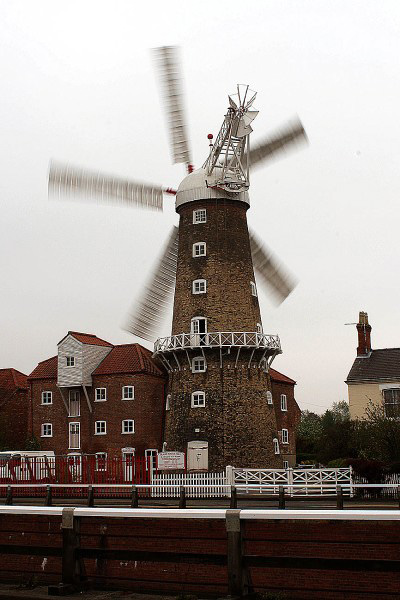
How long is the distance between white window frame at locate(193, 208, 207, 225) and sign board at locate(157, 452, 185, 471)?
1151 cm

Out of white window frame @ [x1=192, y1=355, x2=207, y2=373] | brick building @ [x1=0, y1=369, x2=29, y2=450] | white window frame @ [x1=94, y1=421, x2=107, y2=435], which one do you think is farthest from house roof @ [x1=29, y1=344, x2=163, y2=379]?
white window frame @ [x1=192, y1=355, x2=207, y2=373]

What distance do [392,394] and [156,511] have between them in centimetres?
3866

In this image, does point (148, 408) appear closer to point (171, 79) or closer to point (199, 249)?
point (199, 249)

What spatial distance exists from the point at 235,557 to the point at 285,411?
1531 inches

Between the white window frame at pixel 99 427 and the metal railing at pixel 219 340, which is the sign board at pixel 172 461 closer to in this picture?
the metal railing at pixel 219 340

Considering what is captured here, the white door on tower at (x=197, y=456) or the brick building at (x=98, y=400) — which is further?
the brick building at (x=98, y=400)

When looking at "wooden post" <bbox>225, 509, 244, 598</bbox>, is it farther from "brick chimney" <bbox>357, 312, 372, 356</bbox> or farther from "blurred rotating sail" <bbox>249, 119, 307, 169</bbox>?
"brick chimney" <bbox>357, 312, 372, 356</bbox>

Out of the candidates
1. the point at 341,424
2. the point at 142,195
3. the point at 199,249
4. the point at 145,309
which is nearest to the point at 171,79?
the point at 142,195

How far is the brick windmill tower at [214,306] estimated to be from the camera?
37562 millimetres

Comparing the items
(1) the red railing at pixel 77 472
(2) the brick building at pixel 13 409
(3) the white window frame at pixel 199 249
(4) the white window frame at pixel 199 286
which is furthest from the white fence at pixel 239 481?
(2) the brick building at pixel 13 409

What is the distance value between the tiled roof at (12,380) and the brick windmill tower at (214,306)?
1395 centimetres

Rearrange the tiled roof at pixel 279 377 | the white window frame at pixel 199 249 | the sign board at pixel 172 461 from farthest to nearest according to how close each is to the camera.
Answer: the tiled roof at pixel 279 377 < the white window frame at pixel 199 249 < the sign board at pixel 172 461

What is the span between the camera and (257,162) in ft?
133

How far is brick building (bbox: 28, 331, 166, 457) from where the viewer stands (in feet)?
142
